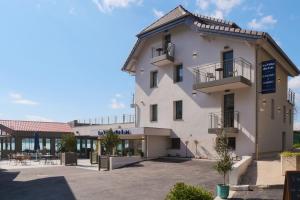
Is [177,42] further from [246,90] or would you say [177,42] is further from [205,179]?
[205,179]

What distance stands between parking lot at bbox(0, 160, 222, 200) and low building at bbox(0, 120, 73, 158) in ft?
50.5

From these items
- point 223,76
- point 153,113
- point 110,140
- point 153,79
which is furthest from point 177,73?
point 110,140

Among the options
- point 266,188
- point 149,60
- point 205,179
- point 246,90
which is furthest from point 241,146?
point 149,60

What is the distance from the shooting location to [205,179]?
16.3 metres

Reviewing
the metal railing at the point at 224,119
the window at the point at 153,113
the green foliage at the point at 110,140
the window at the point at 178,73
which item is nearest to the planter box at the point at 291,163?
the metal railing at the point at 224,119

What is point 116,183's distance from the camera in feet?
54.2

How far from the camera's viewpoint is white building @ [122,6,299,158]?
70.5 ft

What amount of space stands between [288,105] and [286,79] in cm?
229

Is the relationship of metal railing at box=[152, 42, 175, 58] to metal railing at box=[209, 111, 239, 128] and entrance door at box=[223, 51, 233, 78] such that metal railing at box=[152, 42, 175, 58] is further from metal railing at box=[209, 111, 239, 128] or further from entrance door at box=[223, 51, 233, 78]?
metal railing at box=[209, 111, 239, 128]

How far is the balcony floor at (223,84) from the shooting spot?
68.1ft

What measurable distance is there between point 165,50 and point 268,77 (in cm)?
939

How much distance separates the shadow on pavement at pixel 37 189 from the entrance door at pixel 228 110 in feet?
37.3

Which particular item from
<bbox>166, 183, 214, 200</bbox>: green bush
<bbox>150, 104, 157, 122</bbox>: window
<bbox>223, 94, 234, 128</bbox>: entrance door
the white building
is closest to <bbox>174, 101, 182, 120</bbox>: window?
the white building

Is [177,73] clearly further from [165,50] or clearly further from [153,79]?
[153,79]
